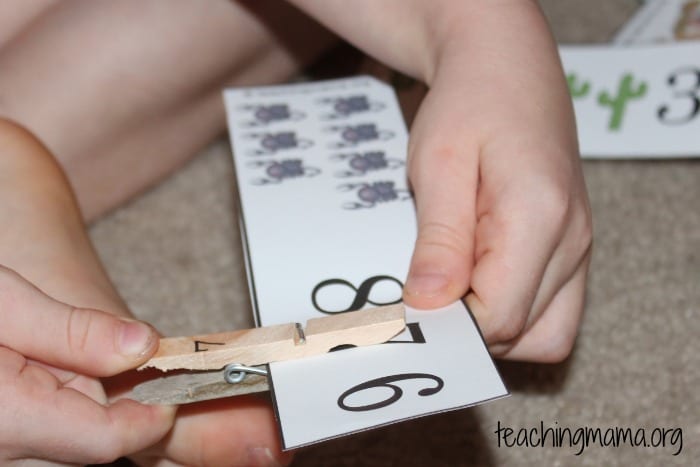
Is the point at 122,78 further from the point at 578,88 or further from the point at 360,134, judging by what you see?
the point at 578,88

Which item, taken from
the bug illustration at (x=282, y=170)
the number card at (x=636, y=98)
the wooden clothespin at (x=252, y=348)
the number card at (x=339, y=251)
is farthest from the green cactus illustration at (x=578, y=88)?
the wooden clothespin at (x=252, y=348)

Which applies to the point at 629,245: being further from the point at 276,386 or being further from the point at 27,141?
the point at 27,141

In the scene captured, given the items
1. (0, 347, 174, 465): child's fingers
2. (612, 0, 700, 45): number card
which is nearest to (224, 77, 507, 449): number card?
(0, 347, 174, 465): child's fingers

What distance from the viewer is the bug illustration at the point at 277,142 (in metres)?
0.81

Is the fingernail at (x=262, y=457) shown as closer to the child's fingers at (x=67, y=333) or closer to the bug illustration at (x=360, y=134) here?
the child's fingers at (x=67, y=333)

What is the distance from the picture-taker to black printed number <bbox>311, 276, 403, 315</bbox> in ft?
2.16

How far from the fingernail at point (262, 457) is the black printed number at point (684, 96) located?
54 cm

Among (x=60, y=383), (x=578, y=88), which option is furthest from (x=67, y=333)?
(x=578, y=88)

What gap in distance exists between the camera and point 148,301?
2.77 ft

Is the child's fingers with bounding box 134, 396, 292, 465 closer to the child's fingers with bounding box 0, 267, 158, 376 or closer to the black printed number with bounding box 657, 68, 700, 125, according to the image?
the child's fingers with bounding box 0, 267, 158, 376

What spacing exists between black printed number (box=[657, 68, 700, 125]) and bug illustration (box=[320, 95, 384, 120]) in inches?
12.3

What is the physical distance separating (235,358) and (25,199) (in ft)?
0.88

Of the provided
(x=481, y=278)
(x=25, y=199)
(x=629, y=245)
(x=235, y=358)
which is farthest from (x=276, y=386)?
(x=629, y=245)

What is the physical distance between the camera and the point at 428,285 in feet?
2.06
